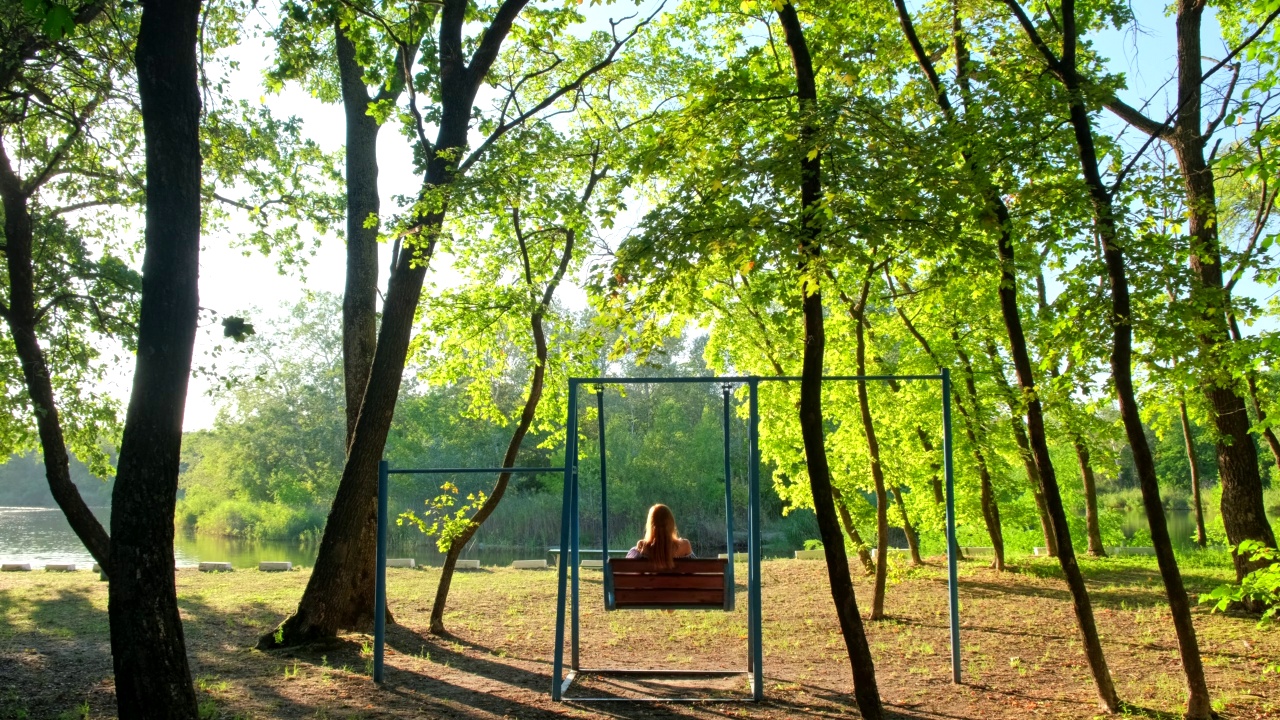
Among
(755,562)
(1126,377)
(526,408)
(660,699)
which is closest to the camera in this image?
(1126,377)

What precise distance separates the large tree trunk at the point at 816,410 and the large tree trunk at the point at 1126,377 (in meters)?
1.68

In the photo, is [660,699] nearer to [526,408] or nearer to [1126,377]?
[526,408]

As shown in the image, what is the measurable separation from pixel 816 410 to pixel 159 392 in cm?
401

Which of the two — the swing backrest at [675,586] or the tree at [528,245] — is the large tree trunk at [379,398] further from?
the swing backrest at [675,586]

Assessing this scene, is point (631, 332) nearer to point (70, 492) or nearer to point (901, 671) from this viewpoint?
point (901, 671)

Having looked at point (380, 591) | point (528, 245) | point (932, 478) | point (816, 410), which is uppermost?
point (528, 245)

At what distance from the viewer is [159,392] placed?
525cm

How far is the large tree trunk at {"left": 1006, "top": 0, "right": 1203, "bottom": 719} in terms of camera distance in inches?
238

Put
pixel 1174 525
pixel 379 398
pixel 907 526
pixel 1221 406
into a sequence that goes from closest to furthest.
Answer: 1. pixel 379 398
2. pixel 1221 406
3. pixel 907 526
4. pixel 1174 525

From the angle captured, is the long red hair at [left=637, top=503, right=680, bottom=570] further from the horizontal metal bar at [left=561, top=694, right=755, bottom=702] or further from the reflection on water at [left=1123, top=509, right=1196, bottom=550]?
the reflection on water at [left=1123, top=509, right=1196, bottom=550]

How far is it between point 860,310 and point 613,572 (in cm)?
484

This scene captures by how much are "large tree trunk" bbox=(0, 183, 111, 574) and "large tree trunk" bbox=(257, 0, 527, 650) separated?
2.96 m

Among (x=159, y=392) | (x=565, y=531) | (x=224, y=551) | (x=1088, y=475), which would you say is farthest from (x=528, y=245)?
(x=224, y=551)

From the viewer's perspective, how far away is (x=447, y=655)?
875 centimetres
